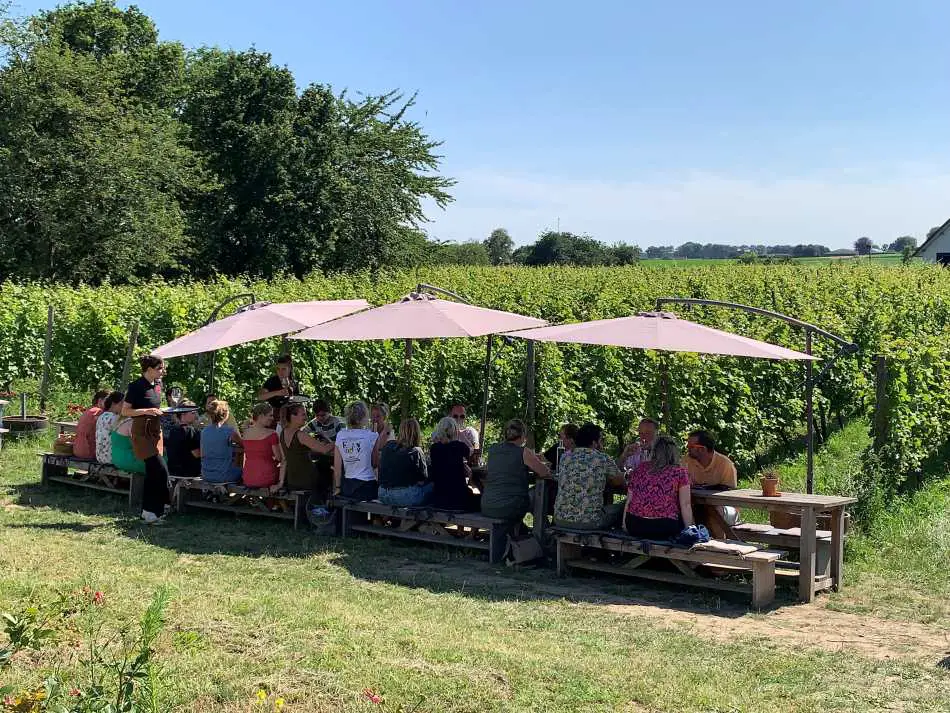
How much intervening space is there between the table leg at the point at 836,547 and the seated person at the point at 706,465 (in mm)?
753

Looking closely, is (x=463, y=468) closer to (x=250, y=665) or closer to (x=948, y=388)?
(x=250, y=665)

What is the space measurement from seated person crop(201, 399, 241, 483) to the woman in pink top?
32 cm

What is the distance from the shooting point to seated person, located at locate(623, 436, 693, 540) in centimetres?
749

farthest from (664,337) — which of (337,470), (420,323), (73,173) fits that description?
(73,173)

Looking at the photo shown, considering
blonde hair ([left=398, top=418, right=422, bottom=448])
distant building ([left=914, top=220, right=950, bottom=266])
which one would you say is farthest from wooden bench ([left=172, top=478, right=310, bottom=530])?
distant building ([left=914, top=220, right=950, bottom=266])

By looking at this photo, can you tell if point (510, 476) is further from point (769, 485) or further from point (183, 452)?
point (183, 452)

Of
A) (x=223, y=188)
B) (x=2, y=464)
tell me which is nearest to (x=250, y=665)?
(x=2, y=464)

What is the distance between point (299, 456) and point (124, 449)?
197 cm

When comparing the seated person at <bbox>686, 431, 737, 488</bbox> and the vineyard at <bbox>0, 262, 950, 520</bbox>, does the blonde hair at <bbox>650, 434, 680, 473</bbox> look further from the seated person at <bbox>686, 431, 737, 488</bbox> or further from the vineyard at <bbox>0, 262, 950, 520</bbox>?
the vineyard at <bbox>0, 262, 950, 520</bbox>

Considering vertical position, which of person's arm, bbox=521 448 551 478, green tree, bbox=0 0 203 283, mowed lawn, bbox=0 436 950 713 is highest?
green tree, bbox=0 0 203 283

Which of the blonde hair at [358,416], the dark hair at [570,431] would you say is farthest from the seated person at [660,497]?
the blonde hair at [358,416]

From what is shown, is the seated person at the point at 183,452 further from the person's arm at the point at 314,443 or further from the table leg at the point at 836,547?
the table leg at the point at 836,547

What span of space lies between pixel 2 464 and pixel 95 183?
20.9 metres

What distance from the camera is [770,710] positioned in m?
5.01
